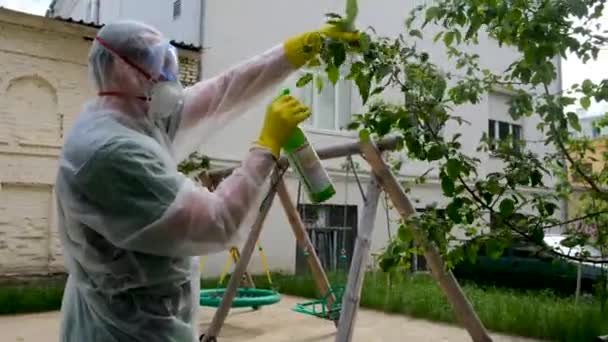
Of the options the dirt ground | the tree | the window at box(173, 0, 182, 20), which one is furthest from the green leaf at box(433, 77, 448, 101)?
the window at box(173, 0, 182, 20)

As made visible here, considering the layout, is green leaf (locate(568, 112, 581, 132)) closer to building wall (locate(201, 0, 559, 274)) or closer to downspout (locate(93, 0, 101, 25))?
building wall (locate(201, 0, 559, 274))

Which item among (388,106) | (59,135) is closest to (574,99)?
(388,106)

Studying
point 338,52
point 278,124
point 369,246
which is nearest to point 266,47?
point 369,246

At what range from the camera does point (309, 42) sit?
6.79ft

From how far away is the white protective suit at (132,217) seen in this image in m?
1.54

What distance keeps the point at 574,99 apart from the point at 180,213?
165 cm

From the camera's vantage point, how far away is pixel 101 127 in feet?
5.48

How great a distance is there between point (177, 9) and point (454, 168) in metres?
8.77

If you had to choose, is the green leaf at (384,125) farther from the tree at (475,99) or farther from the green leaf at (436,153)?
the green leaf at (436,153)

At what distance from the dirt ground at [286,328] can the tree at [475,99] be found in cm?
308

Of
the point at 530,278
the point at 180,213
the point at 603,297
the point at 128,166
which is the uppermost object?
the point at 128,166

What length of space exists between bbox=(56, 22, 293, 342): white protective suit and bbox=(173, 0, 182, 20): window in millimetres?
8405

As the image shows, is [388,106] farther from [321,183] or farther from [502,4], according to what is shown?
[502,4]

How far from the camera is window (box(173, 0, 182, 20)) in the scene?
31.9ft
